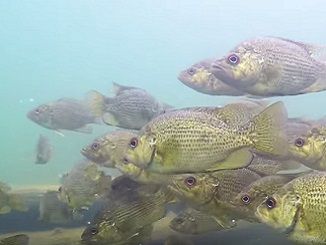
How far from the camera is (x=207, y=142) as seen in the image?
3119mm

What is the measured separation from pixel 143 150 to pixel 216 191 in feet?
1.64

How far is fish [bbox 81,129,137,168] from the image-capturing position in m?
4.28

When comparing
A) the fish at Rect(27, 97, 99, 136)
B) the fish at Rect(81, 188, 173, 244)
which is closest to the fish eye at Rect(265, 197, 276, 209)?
the fish at Rect(81, 188, 173, 244)

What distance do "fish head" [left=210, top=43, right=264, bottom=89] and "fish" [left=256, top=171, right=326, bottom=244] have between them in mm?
1125

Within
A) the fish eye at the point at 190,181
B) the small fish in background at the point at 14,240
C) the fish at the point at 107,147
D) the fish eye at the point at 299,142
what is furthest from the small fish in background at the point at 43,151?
Result: the fish eye at the point at 299,142

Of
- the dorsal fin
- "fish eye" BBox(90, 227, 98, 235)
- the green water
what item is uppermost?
the dorsal fin

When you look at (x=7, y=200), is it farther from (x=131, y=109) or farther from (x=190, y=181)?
(x=190, y=181)

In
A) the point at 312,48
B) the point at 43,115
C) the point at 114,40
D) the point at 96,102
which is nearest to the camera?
the point at 312,48

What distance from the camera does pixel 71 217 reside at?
4.84 meters

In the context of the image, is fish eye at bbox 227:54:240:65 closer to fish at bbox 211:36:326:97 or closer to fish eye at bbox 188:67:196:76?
fish at bbox 211:36:326:97

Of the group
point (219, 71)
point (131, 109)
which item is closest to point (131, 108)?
point (131, 109)

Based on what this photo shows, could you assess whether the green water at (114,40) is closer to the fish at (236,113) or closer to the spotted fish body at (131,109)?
the spotted fish body at (131,109)

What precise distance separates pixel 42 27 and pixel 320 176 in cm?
5097

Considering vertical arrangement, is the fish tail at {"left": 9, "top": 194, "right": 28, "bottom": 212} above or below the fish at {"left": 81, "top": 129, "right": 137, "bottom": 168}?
below
